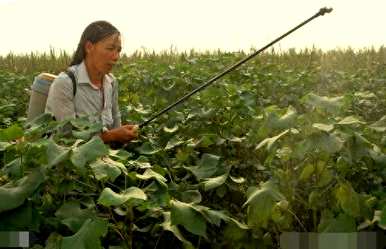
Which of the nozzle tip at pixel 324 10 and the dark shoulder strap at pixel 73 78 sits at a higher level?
the nozzle tip at pixel 324 10

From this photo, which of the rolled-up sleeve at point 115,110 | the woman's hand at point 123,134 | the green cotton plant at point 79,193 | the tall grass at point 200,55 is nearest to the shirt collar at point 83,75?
the rolled-up sleeve at point 115,110

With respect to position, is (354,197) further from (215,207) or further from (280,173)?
(215,207)

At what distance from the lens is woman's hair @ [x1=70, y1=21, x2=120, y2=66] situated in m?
3.81

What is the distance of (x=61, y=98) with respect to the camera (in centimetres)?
366

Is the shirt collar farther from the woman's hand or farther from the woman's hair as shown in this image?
the woman's hand

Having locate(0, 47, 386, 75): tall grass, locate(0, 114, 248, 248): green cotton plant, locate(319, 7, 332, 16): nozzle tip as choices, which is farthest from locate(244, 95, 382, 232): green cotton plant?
locate(0, 47, 386, 75): tall grass

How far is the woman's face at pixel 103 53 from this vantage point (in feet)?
12.5

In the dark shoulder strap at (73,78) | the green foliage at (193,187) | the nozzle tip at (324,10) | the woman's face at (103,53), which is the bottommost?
the green foliage at (193,187)

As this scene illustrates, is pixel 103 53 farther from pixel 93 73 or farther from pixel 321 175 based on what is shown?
pixel 321 175

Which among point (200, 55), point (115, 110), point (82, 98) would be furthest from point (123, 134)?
point (200, 55)

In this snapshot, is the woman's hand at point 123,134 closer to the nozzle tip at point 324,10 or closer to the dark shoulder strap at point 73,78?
the dark shoulder strap at point 73,78

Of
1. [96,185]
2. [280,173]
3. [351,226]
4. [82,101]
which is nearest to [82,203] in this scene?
[96,185]

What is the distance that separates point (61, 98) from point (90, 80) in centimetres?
23

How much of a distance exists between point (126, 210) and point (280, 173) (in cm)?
56
